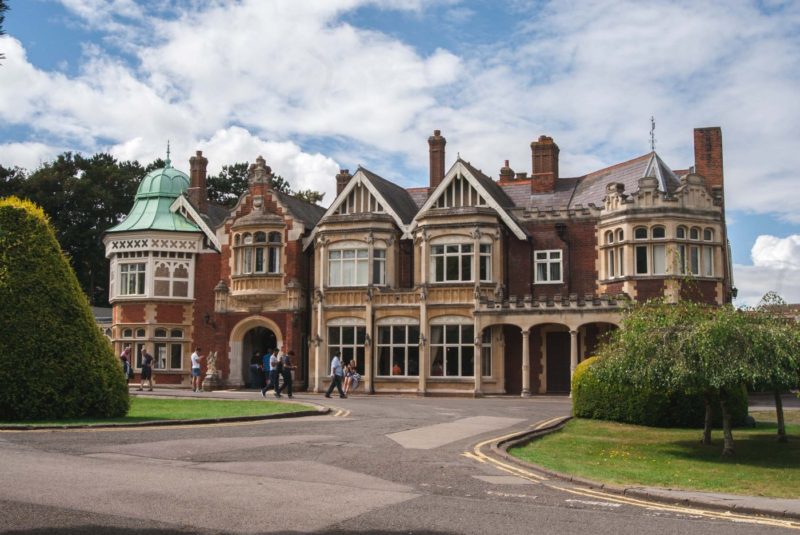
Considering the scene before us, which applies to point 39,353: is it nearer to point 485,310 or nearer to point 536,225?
point 485,310

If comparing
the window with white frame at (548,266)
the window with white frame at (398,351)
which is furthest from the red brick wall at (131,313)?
the window with white frame at (548,266)

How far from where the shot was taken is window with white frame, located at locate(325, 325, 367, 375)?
134 ft

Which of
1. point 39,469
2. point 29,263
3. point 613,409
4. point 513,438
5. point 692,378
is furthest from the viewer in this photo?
point 613,409

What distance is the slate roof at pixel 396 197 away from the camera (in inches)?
1651

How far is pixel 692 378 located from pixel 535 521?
892 centimetres

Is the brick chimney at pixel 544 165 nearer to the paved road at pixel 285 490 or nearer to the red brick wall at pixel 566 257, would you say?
the red brick wall at pixel 566 257

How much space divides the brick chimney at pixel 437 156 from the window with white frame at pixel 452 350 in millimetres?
8805

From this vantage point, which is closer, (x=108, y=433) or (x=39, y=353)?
(x=108, y=433)

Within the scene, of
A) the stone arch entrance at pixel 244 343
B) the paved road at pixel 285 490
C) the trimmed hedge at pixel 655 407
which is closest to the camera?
the paved road at pixel 285 490

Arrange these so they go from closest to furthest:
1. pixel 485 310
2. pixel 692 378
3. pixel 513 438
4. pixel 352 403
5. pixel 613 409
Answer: pixel 692 378 < pixel 513 438 < pixel 613 409 < pixel 352 403 < pixel 485 310

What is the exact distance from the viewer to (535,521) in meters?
Result: 10.0

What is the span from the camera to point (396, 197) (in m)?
44.1

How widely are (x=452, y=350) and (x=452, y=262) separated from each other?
397cm

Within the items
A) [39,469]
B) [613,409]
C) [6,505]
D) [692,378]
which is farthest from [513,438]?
[6,505]
